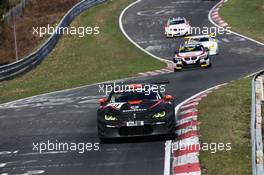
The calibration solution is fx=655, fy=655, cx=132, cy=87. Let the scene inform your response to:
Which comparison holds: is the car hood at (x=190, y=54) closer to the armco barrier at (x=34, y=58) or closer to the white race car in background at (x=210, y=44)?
the white race car in background at (x=210, y=44)

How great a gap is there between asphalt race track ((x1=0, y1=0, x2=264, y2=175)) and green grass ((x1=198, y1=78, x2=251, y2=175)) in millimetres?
1022

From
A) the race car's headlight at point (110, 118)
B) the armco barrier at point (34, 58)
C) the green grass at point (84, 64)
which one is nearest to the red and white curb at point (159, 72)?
the green grass at point (84, 64)

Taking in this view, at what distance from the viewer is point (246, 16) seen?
51.4 meters

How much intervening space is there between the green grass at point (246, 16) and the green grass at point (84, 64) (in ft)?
27.8

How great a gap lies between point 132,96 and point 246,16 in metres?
36.9

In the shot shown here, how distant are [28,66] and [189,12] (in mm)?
22743

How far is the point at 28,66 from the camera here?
114 feet

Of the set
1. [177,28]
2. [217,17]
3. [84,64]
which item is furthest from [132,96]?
[217,17]

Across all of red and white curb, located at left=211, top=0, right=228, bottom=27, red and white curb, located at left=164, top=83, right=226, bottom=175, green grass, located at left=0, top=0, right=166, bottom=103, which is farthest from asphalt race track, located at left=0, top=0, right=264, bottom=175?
red and white curb, located at left=211, top=0, right=228, bottom=27

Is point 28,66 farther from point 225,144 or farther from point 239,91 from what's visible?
point 225,144

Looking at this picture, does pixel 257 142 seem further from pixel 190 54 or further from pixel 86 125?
pixel 190 54

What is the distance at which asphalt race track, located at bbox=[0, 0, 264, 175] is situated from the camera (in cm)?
1299

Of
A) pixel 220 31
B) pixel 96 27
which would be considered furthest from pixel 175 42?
pixel 96 27

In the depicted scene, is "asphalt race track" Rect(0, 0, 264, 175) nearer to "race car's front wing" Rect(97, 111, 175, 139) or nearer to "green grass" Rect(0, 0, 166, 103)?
"race car's front wing" Rect(97, 111, 175, 139)
